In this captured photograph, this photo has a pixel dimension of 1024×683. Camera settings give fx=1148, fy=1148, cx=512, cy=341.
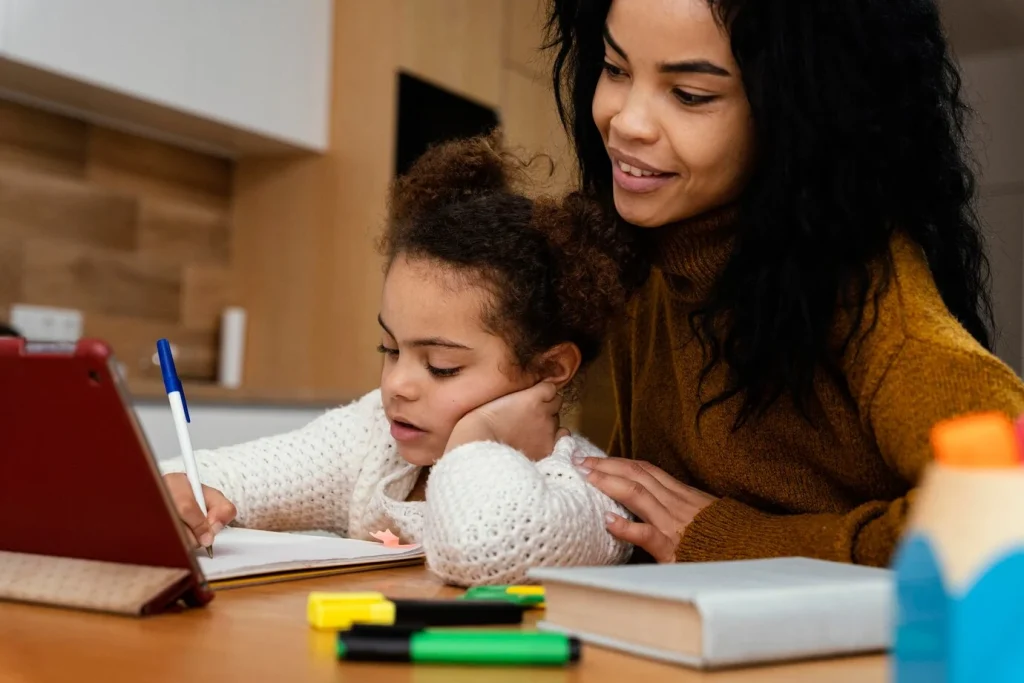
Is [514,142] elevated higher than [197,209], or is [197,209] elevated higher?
[514,142]

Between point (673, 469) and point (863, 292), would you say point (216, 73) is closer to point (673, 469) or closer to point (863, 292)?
point (673, 469)

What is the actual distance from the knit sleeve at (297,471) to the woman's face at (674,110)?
1.31 ft

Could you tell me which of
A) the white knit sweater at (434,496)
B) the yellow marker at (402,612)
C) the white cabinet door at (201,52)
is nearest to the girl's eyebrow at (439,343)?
the white knit sweater at (434,496)

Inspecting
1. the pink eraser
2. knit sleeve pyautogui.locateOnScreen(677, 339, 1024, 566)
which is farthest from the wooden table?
the pink eraser

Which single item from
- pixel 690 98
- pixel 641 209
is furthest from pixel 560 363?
pixel 690 98

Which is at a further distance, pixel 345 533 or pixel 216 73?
pixel 216 73

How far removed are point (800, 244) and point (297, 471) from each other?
0.54 m

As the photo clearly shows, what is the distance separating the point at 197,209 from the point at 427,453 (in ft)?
7.04

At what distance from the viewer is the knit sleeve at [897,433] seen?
0.82 metres

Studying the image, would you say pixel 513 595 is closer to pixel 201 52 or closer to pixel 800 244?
pixel 800 244

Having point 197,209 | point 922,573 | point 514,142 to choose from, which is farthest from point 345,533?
point 514,142

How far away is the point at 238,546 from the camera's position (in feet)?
2.93

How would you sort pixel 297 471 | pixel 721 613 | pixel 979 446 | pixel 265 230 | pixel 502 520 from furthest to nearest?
pixel 265 230 → pixel 297 471 → pixel 502 520 → pixel 721 613 → pixel 979 446

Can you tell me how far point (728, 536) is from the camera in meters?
0.90
